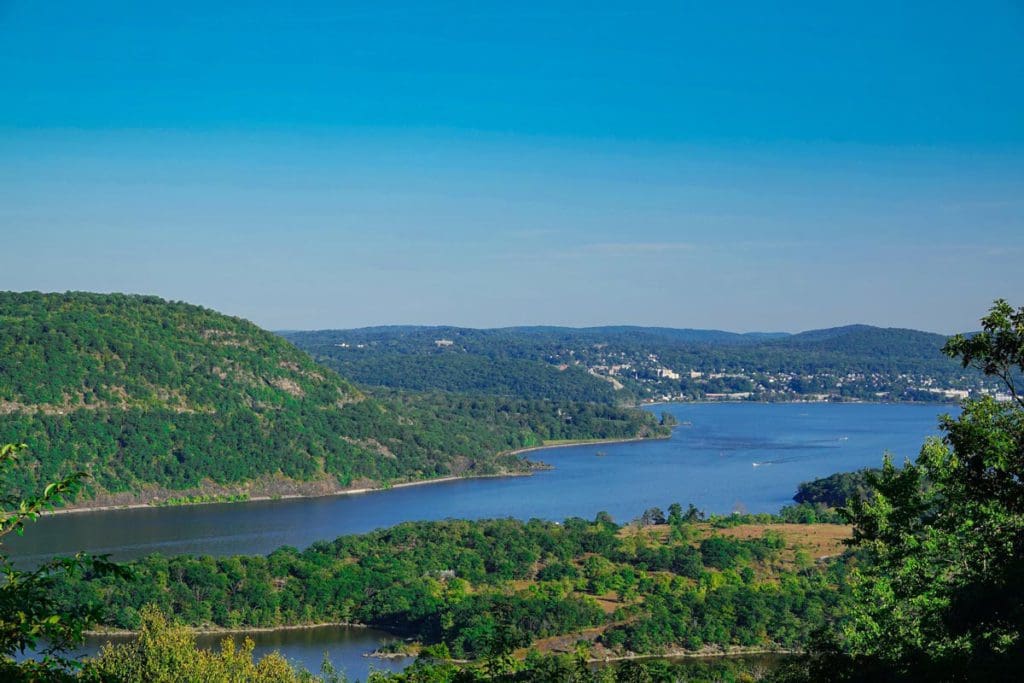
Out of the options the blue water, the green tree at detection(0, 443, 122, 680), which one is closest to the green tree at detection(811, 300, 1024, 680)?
the green tree at detection(0, 443, 122, 680)

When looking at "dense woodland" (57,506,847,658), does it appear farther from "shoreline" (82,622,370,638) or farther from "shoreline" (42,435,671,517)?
"shoreline" (42,435,671,517)

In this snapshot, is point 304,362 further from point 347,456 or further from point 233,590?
point 233,590

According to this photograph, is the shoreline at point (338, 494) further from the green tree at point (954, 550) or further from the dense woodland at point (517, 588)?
the green tree at point (954, 550)

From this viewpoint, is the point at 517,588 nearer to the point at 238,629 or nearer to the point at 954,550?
the point at 238,629

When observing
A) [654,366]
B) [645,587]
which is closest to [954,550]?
[645,587]

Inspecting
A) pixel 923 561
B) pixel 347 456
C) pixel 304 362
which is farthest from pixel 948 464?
pixel 304 362

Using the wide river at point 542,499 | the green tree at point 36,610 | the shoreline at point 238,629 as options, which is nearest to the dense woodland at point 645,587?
the green tree at point 36,610

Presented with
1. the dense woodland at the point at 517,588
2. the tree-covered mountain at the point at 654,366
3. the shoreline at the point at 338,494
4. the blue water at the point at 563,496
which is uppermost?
the tree-covered mountain at the point at 654,366
